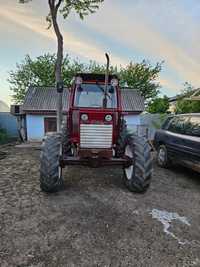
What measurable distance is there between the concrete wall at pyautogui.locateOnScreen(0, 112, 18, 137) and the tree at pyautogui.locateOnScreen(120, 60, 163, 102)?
636 inches

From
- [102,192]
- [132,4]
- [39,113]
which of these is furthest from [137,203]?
[39,113]

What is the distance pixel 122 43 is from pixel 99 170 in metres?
9.22

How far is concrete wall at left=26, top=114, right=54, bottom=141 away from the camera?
54.3ft

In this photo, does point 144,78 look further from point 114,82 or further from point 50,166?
point 50,166

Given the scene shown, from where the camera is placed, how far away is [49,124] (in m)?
16.9

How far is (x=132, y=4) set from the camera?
8836 millimetres

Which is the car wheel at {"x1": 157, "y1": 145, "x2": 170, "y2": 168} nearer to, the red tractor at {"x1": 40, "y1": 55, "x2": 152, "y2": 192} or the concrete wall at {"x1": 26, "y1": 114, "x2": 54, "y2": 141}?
the red tractor at {"x1": 40, "y1": 55, "x2": 152, "y2": 192}

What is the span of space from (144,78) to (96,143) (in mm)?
26691

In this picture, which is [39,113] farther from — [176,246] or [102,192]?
[176,246]

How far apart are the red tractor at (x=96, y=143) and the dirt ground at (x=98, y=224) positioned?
1.56ft

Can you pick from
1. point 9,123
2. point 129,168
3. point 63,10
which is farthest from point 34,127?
point 129,168

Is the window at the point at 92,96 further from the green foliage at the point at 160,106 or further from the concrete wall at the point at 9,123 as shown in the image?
the concrete wall at the point at 9,123

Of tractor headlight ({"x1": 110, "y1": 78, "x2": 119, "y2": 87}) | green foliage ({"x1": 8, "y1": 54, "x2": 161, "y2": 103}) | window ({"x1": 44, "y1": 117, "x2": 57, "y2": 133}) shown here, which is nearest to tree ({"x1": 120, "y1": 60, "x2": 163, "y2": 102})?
green foliage ({"x1": 8, "y1": 54, "x2": 161, "y2": 103})

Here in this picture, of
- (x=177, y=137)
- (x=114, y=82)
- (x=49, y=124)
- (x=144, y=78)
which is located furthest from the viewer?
(x=144, y=78)
